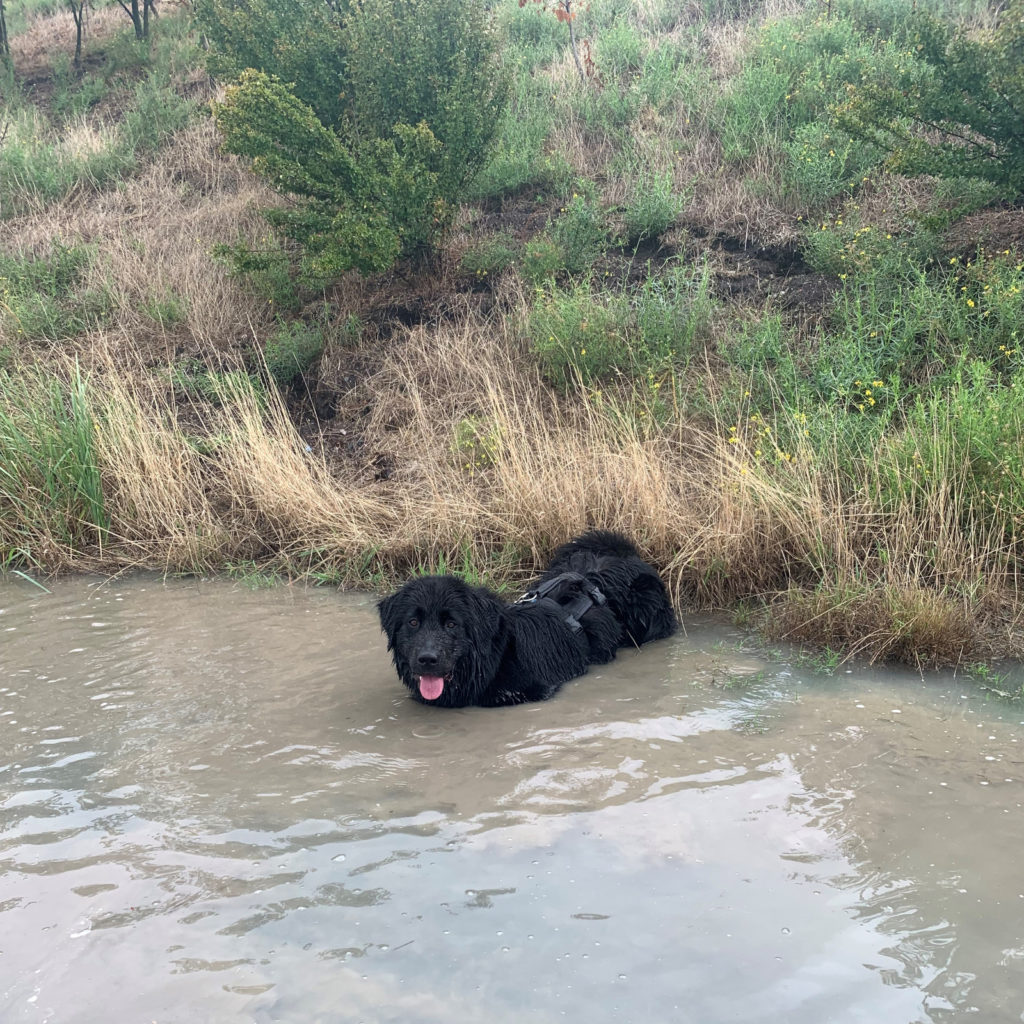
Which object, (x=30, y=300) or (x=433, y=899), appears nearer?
(x=433, y=899)

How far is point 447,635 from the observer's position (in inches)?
179

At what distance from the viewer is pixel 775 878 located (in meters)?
3.00

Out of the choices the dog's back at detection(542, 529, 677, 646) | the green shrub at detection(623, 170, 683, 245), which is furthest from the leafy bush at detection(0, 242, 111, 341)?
the dog's back at detection(542, 529, 677, 646)

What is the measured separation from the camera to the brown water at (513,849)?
2.55 m

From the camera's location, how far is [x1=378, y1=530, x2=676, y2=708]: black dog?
15.0 feet

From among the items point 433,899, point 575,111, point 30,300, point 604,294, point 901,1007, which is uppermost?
point 575,111

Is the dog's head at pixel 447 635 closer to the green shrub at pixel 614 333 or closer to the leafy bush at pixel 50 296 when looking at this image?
the green shrub at pixel 614 333

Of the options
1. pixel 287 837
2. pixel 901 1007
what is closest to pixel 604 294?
pixel 287 837

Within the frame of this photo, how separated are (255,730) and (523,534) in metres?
2.77

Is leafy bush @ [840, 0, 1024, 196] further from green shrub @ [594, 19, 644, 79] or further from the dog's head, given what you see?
green shrub @ [594, 19, 644, 79]

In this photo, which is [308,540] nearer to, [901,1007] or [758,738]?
[758,738]

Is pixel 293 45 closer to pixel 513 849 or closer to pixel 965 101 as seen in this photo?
pixel 965 101

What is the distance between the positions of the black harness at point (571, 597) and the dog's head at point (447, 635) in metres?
0.52

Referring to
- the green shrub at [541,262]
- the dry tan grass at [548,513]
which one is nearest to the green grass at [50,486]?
the dry tan grass at [548,513]
